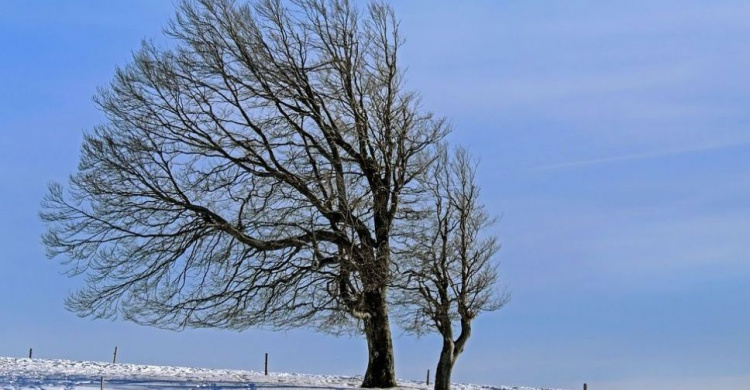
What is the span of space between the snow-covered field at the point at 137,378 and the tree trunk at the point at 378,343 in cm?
75

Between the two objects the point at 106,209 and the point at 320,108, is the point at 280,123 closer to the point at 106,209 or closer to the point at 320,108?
the point at 320,108

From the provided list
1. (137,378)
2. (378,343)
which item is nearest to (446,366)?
(378,343)

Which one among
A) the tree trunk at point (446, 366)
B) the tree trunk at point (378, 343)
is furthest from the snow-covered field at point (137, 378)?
the tree trunk at point (446, 366)

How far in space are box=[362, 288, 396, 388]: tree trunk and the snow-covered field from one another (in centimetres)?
75

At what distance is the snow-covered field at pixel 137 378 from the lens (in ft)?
77.7

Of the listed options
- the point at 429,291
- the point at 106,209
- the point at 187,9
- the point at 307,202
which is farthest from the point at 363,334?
the point at 187,9

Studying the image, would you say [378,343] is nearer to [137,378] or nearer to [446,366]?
[446,366]

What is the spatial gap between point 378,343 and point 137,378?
277 inches

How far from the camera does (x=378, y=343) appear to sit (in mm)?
26719

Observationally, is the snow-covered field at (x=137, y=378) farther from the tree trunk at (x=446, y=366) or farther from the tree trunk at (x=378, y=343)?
the tree trunk at (x=446, y=366)

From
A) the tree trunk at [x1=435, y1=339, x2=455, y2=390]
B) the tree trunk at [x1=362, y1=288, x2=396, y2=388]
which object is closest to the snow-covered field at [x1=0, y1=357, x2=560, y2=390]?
the tree trunk at [x1=362, y1=288, x2=396, y2=388]

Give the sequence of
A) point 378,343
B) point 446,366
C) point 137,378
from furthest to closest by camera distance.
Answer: point 446,366 → point 378,343 → point 137,378

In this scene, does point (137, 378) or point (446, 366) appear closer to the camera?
point (137, 378)

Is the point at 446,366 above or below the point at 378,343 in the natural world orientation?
below
